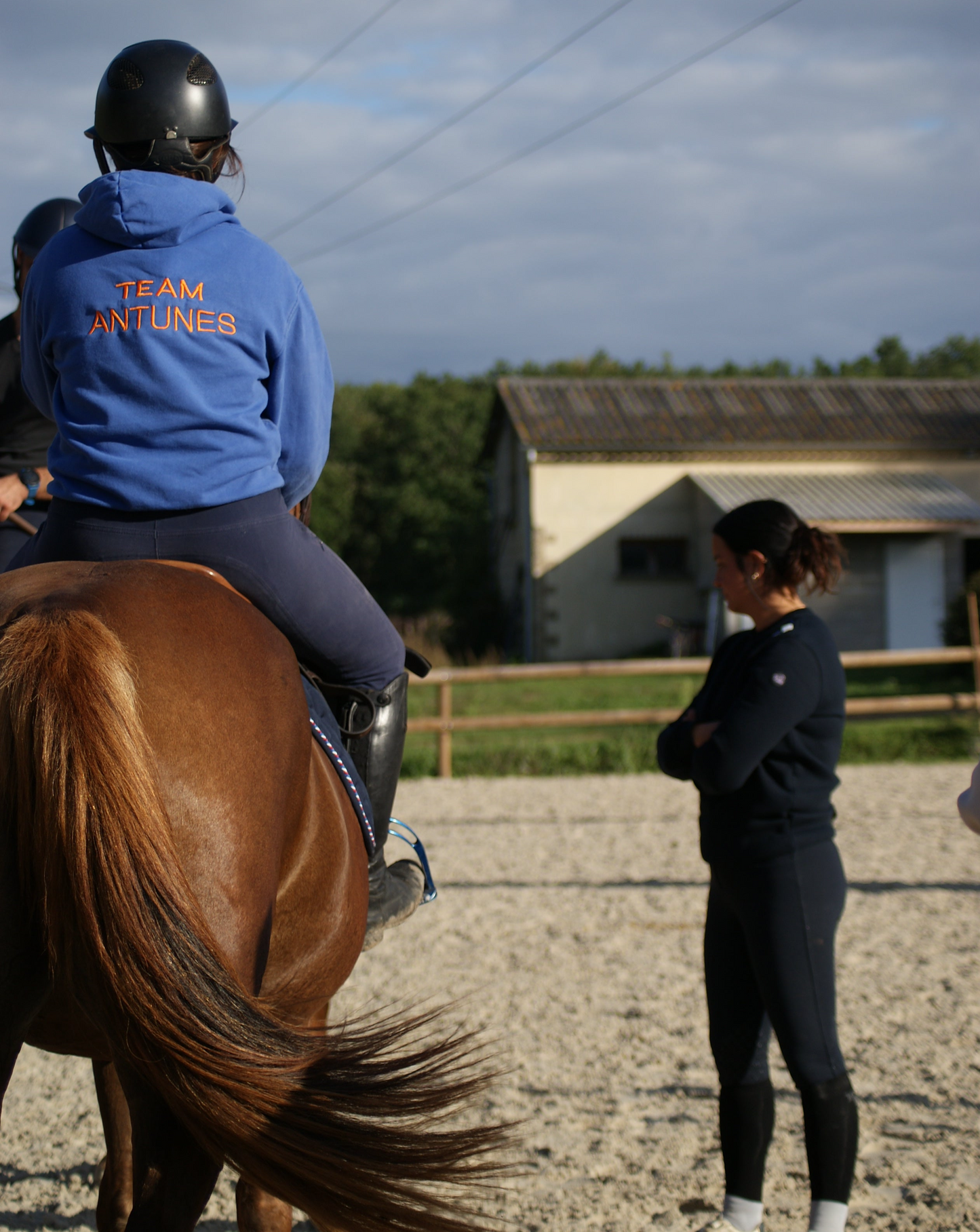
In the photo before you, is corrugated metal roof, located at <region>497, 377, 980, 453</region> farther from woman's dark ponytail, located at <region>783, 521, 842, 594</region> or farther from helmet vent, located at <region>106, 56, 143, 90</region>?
helmet vent, located at <region>106, 56, 143, 90</region>

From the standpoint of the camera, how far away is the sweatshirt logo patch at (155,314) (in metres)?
1.81

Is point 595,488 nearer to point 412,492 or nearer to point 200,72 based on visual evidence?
point 412,492

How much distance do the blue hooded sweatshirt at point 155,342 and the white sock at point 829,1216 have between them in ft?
6.86

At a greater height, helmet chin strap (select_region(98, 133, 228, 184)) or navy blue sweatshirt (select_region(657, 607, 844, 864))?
helmet chin strap (select_region(98, 133, 228, 184))

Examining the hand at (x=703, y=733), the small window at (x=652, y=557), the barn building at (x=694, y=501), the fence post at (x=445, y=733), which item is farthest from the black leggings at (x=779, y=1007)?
the small window at (x=652, y=557)

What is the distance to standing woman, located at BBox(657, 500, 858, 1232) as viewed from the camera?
2494 millimetres

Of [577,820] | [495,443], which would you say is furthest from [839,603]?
Result: [577,820]

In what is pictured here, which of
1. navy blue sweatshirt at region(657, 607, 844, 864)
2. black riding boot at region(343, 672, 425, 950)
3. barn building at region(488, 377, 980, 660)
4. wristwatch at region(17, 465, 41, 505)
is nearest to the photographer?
black riding boot at region(343, 672, 425, 950)

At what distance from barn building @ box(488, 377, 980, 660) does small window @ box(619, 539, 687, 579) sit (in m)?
0.04

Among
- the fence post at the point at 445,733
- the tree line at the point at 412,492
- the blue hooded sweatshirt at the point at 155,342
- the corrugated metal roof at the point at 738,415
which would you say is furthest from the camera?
the tree line at the point at 412,492

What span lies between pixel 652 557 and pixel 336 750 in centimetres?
2328

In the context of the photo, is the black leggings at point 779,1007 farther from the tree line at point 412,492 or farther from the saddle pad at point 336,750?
the tree line at point 412,492

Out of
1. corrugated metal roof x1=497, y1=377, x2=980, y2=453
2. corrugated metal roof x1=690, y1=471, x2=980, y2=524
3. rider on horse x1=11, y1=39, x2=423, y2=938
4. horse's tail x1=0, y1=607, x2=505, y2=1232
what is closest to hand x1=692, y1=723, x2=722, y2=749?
rider on horse x1=11, y1=39, x2=423, y2=938

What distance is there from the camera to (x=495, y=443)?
30250 mm
